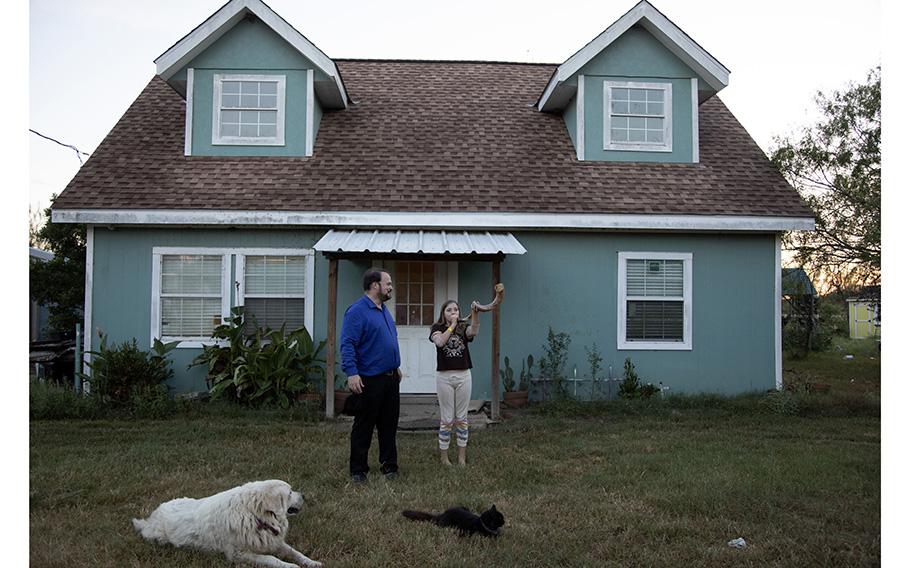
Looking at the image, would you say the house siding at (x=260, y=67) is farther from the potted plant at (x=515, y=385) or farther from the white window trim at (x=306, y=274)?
the potted plant at (x=515, y=385)

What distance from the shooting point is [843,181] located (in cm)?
1133

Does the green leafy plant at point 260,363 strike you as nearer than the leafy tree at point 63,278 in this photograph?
Yes

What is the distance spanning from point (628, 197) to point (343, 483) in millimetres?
6462

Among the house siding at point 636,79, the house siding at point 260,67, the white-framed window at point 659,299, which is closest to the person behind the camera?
the white-framed window at point 659,299

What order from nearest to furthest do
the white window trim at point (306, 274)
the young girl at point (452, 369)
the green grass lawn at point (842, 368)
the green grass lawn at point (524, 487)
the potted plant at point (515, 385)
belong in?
the green grass lawn at point (524, 487)
the young girl at point (452, 369)
the potted plant at point (515, 385)
the white window trim at point (306, 274)
the green grass lawn at point (842, 368)

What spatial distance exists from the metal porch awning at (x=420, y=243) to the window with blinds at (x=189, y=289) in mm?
1957

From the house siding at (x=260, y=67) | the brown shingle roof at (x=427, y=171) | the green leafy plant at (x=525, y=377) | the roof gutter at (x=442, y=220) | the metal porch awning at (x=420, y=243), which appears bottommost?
the green leafy plant at (x=525, y=377)

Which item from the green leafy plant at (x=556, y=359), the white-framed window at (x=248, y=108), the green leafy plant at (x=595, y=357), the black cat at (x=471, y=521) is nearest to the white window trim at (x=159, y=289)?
the white-framed window at (x=248, y=108)

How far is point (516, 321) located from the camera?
10297mm

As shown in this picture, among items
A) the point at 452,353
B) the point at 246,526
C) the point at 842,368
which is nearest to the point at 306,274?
the point at 452,353

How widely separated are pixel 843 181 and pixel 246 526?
36.0 feet

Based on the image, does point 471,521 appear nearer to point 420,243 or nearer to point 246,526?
point 246,526

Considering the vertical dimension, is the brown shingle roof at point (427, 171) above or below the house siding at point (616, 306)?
above

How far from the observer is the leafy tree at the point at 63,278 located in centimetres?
1441
